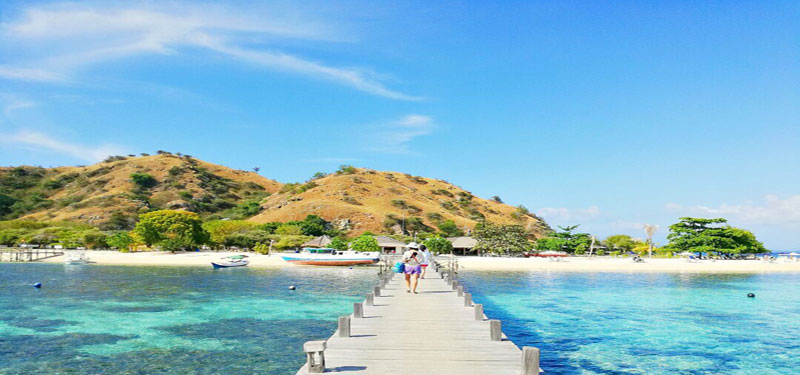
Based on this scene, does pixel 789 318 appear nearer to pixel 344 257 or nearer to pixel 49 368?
pixel 49 368

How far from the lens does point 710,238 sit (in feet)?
236

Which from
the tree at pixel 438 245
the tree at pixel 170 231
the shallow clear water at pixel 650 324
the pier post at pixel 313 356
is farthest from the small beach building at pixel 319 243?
the pier post at pixel 313 356

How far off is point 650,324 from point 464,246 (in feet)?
191

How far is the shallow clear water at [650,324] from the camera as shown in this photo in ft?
53.7

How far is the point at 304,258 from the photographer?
193 ft

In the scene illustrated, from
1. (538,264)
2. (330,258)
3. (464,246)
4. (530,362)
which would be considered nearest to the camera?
(530,362)

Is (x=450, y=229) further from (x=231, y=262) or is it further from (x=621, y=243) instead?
(x=231, y=262)

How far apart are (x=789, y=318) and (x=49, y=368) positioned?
32.7 meters

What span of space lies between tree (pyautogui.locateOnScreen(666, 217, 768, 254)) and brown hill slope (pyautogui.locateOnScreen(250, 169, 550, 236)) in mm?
61607

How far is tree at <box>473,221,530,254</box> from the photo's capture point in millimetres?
74812

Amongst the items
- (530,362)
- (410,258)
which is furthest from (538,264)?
(530,362)

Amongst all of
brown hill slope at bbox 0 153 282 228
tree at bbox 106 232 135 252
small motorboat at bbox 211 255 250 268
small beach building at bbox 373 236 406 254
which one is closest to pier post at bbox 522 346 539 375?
small motorboat at bbox 211 255 250 268

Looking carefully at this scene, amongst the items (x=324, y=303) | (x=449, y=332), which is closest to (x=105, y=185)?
(x=324, y=303)

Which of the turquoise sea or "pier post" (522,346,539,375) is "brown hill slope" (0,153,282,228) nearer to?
the turquoise sea
